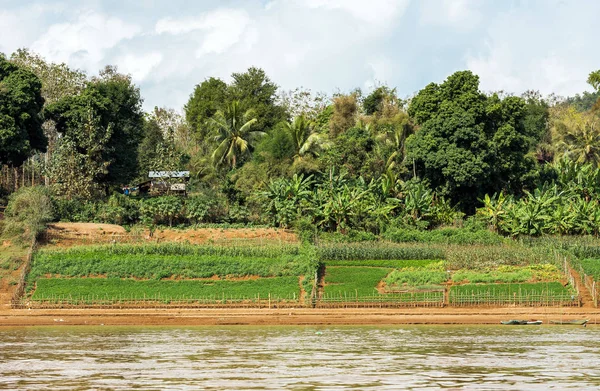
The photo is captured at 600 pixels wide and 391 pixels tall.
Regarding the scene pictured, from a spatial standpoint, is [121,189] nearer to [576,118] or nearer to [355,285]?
[355,285]

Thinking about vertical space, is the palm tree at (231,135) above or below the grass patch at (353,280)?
above

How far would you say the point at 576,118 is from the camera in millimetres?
78625

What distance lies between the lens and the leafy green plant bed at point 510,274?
153ft

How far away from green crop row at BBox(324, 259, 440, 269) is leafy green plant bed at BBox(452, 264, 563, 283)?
2668 mm

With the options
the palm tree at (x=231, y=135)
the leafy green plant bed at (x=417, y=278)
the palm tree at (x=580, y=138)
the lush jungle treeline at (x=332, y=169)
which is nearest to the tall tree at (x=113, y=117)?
the lush jungle treeline at (x=332, y=169)

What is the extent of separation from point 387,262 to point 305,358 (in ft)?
76.2

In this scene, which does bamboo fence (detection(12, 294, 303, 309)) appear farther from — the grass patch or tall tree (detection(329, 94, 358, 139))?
tall tree (detection(329, 94, 358, 139))

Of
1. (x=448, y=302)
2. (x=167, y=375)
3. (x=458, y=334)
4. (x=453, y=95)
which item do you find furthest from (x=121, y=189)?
(x=167, y=375)

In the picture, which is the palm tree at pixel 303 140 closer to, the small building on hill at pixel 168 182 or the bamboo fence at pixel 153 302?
the small building on hill at pixel 168 182

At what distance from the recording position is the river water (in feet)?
76.9

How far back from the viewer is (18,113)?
5884 cm

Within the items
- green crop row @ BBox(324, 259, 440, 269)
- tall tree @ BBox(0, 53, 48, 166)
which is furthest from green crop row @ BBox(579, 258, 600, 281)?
tall tree @ BBox(0, 53, 48, 166)

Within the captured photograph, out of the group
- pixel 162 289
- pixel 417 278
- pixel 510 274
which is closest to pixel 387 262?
pixel 417 278

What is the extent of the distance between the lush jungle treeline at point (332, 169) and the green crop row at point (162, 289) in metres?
9.45
